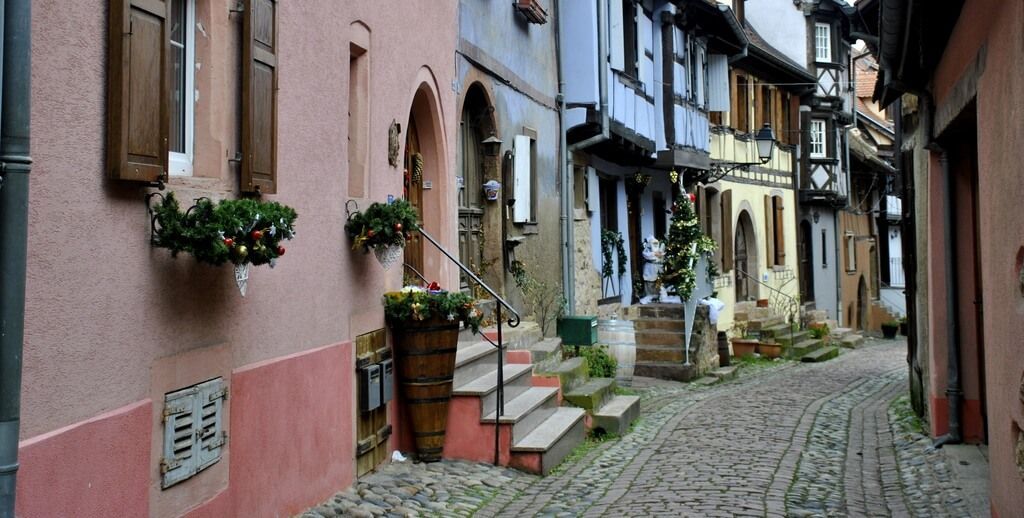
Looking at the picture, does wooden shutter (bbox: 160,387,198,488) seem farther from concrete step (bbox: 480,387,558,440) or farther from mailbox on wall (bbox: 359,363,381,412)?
concrete step (bbox: 480,387,558,440)

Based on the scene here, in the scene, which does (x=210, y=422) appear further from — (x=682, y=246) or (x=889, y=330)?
(x=889, y=330)

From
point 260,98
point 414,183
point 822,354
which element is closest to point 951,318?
point 414,183

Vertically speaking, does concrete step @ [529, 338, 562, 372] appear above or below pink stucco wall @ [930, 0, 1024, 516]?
below

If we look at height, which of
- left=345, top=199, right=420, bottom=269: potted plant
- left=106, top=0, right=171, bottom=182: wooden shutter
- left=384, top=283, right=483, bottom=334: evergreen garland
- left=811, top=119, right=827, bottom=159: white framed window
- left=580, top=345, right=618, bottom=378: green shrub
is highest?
left=811, top=119, right=827, bottom=159: white framed window

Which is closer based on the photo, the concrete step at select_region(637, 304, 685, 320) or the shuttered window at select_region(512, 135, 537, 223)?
the shuttered window at select_region(512, 135, 537, 223)

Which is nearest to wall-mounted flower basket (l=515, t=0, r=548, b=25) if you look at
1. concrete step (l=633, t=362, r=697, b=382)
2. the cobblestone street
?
→ the cobblestone street

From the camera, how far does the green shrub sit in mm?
12477

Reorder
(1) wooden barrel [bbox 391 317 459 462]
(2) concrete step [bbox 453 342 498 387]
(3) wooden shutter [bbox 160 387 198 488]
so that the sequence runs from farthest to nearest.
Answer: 1. (2) concrete step [bbox 453 342 498 387]
2. (1) wooden barrel [bbox 391 317 459 462]
3. (3) wooden shutter [bbox 160 387 198 488]

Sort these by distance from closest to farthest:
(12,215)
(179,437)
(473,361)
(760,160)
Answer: (12,215) < (179,437) < (473,361) < (760,160)

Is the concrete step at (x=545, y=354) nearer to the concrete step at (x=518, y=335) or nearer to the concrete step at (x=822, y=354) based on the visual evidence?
the concrete step at (x=518, y=335)

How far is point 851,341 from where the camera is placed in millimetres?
25891

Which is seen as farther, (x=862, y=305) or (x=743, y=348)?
(x=862, y=305)

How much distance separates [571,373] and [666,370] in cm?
512

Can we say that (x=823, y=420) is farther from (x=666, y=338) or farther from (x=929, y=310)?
(x=666, y=338)
